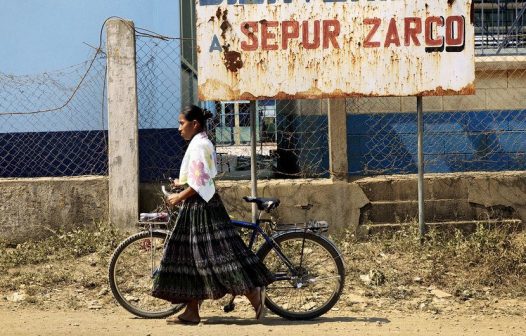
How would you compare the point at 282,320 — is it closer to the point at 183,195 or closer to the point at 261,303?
the point at 261,303

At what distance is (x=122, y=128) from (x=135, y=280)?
6.83ft

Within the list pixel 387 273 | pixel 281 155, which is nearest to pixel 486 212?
pixel 387 273

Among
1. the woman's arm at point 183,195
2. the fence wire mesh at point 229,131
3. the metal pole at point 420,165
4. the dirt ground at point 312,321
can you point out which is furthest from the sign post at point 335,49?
the dirt ground at point 312,321

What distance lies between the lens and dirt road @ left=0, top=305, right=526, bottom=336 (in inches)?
215

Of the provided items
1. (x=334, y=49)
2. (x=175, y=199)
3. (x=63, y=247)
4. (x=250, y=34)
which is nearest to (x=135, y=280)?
(x=175, y=199)

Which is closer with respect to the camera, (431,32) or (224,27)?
(224,27)

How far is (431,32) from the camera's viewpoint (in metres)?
7.11

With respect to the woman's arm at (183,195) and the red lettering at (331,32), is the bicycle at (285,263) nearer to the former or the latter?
the woman's arm at (183,195)

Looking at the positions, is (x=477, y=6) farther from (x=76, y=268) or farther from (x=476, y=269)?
(x=76, y=268)

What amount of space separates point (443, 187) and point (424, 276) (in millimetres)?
1334

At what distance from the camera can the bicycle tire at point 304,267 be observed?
18.8 ft

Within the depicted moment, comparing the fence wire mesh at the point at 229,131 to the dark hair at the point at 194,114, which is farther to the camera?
the fence wire mesh at the point at 229,131

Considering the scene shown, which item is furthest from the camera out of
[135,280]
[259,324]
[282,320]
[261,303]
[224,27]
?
[224,27]

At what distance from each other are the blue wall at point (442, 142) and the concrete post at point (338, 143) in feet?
0.81
